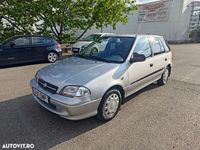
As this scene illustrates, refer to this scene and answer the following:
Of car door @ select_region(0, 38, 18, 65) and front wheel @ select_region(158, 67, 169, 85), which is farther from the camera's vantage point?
car door @ select_region(0, 38, 18, 65)

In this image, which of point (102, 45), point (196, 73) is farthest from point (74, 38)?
point (102, 45)

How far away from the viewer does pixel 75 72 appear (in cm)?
344

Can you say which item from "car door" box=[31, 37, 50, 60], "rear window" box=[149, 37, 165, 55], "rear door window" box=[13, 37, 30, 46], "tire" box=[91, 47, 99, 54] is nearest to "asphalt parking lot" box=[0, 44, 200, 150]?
"rear window" box=[149, 37, 165, 55]

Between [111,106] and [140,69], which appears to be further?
[140,69]

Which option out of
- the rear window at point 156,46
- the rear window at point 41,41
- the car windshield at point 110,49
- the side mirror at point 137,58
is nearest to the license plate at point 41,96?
the car windshield at point 110,49

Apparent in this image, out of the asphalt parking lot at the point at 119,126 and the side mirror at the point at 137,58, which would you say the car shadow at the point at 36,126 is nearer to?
the asphalt parking lot at the point at 119,126

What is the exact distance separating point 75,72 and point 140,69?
63.2 inches

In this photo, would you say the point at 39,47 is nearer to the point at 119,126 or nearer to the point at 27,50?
the point at 27,50

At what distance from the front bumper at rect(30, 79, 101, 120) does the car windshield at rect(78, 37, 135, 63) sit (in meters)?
1.16

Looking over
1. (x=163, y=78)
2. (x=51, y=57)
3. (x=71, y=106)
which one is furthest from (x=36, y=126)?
(x=51, y=57)

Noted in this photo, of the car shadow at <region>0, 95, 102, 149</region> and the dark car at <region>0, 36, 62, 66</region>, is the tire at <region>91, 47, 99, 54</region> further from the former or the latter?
the dark car at <region>0, 36, 62, 66</region>

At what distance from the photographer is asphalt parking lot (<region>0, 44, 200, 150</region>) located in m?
2.96

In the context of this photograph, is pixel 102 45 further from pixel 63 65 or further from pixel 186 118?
pixel 186 118

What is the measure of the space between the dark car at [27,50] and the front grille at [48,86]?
5.76m
